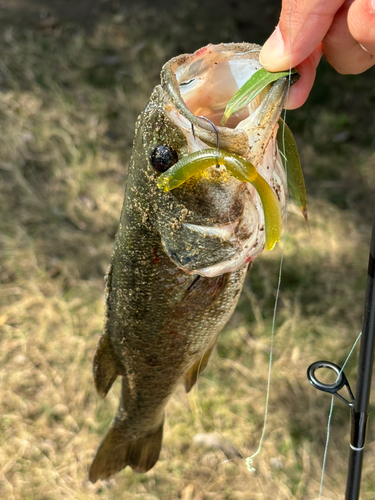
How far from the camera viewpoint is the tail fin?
2182mm

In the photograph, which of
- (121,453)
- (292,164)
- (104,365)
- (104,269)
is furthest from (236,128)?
(104,269)

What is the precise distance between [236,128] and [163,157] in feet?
0.72

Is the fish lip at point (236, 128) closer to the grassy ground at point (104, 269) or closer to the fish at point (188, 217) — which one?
the fish at point (188, 217)

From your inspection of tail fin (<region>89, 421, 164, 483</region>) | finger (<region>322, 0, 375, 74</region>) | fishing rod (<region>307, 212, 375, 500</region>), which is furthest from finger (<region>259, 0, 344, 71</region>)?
tail fin (<region>89, 421, 164, 483</region>)

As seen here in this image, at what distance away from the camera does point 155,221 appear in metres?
1.42

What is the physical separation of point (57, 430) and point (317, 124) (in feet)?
11.9

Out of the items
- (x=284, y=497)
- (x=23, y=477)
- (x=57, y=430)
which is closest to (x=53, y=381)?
(x=57, y=430)

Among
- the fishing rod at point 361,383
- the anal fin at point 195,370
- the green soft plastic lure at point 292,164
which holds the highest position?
the green soft plastic lure at point 292,164

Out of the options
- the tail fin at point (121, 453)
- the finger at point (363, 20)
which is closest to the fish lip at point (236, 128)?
the finger at point (363, 20)

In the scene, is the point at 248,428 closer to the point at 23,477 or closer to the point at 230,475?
the point at 230,475

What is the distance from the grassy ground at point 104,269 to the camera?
9.42ft

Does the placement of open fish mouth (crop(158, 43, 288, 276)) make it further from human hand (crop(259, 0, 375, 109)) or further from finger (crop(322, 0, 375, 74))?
finger (crop(322, 0, 375, 74))

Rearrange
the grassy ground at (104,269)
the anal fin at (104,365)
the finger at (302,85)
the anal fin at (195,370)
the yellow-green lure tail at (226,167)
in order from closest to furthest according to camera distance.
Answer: the yellow-green lure tail at (226,167)
the finger at (302,85)
the anal fin at (104,365)
the anal fin at (195,370)
the grassy ground at (104,269)

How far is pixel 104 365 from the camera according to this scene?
1.90m
